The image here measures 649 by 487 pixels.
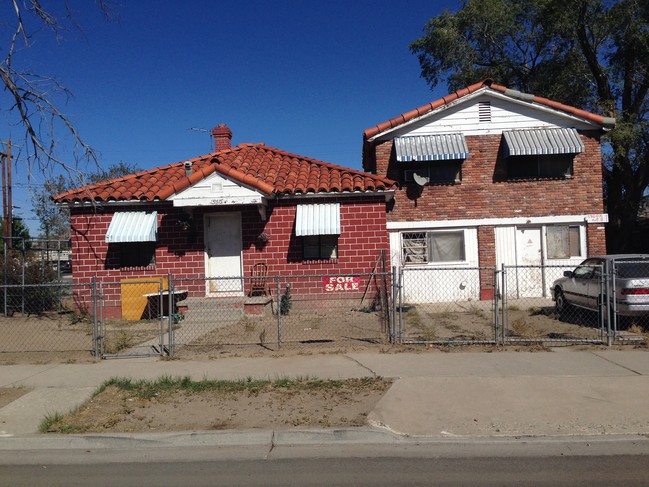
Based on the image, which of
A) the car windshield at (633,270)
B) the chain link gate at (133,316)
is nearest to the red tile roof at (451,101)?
the car windshield at (633,270)

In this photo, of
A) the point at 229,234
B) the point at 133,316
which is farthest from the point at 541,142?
the point at 133,316

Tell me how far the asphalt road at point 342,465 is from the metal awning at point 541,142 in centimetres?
1218

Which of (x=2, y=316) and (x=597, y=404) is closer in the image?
(x=597, y=404)

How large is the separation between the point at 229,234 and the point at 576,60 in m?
16.0

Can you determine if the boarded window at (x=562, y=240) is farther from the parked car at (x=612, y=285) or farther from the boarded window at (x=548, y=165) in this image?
the parked car at (x=612, y=285)

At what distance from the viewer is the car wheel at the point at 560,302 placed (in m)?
13.2

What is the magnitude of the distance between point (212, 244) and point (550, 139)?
408 inches

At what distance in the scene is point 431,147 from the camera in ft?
55.1

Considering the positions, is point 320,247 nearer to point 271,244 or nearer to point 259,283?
point 271,244

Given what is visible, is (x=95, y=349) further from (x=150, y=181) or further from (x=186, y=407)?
(x=150, y=181)

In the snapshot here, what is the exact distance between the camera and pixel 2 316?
15445 millimetres

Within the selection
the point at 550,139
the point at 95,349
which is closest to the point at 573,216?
the point at 550,139

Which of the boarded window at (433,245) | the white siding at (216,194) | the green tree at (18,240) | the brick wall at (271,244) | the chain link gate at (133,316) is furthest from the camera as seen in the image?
the boarded window at (433,245)

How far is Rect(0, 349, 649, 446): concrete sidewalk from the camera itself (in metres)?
6.11
